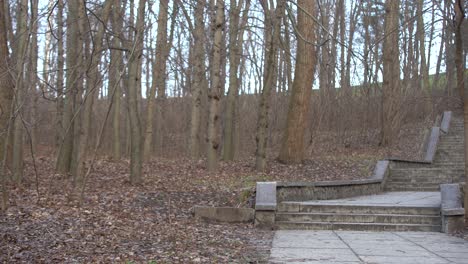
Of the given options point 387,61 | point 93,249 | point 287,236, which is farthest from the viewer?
point 387,61

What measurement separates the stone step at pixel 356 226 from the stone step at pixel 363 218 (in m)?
0.17

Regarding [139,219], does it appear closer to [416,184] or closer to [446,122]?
[416,184]

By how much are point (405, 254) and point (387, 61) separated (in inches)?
632

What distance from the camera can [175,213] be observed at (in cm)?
1020

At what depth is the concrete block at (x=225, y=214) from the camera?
395 inches

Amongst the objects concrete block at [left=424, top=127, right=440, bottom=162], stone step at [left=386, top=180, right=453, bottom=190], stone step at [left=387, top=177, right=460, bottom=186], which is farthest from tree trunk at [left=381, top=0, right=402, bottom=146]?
stone step at [left=386, top=180, right=453, bottom=190]

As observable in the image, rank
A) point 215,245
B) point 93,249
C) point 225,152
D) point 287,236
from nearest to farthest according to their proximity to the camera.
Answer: point 93,249 < point 215,245 < point 287,236 < point 225,152

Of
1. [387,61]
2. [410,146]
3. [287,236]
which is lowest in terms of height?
[287,236]

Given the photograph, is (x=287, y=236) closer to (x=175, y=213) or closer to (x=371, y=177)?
(x=175, y=213)

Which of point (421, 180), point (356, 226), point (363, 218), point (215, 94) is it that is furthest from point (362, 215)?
point (215, 94)

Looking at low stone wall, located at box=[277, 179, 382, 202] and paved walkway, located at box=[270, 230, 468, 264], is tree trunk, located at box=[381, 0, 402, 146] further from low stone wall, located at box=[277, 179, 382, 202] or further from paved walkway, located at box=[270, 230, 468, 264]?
paved walkway, located at box=[270, 230, 468, 264]

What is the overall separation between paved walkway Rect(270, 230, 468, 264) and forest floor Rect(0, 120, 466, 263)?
42cm

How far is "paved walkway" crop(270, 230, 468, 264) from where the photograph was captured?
7004 mm

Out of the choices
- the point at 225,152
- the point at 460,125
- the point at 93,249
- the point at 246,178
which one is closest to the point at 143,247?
the point at 93,249
